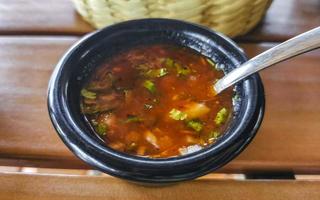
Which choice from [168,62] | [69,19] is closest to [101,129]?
[168,62]

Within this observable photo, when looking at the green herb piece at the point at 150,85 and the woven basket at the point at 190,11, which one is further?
the woven basket at the point at 190,11

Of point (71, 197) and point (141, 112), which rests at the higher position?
point (141, 112)

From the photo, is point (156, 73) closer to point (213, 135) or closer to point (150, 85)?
point (150, 85)

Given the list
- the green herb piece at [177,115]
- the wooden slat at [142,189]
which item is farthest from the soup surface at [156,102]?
the wooden slat at [142,189]

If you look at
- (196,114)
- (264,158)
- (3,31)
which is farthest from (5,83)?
(264,158)

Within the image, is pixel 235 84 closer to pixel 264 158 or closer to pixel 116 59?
pixel 264 158

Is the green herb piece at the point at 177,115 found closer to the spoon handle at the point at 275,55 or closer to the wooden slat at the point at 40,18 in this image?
the spoon handle at the point at 275,55
